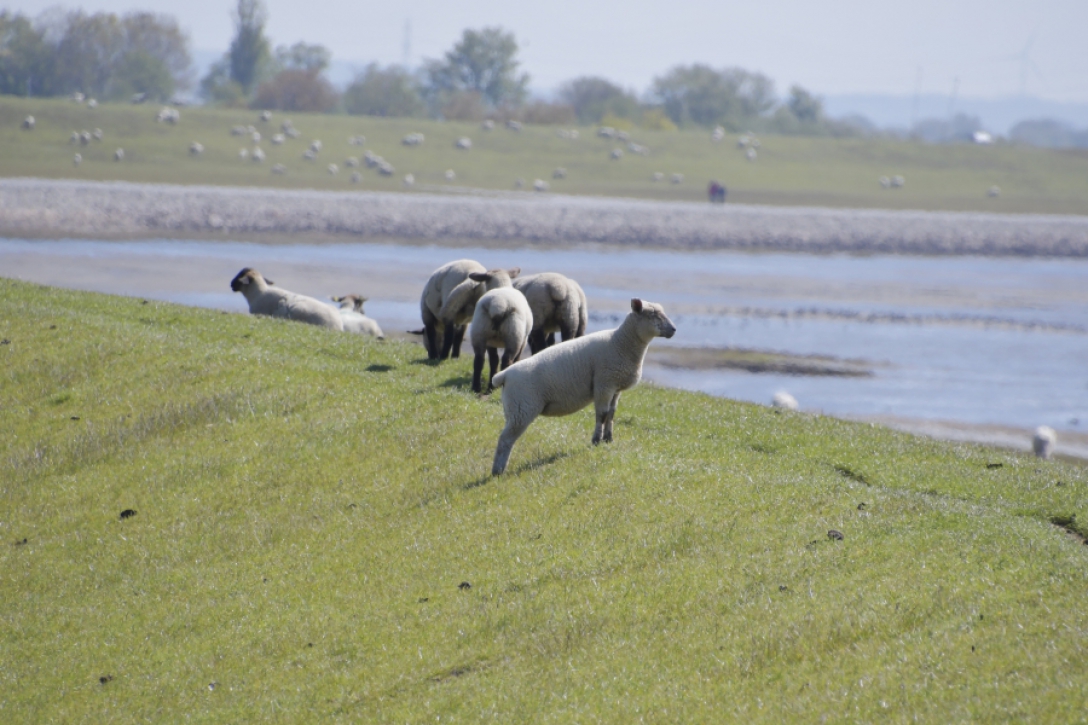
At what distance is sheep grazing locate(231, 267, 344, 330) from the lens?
2762 centimetres

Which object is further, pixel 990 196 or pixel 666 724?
pixel 990 196

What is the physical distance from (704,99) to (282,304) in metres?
160

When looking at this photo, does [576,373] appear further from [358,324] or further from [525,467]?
[358,324]

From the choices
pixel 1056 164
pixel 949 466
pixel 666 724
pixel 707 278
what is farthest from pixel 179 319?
pixel 1056 164

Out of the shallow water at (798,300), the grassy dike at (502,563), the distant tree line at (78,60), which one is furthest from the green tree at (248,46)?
the grassy dike at (502,563)

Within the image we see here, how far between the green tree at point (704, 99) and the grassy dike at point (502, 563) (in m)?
159

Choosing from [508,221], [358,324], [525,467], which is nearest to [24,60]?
[508,221]

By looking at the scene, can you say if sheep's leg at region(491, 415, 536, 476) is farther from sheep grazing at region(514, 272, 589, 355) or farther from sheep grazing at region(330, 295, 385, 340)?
sheep grazing at region(330, 295, 385, 340)

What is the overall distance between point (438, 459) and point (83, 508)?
562 centimetres

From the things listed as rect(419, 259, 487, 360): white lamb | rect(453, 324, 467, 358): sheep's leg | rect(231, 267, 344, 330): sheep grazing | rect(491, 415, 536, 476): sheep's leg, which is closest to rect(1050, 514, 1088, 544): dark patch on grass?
rect(491, 415, 536, 476): sheep's leg

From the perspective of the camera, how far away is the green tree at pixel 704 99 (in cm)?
17750

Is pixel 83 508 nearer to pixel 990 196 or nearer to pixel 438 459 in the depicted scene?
pixel 438 459

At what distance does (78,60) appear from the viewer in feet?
494

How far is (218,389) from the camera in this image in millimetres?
20281
